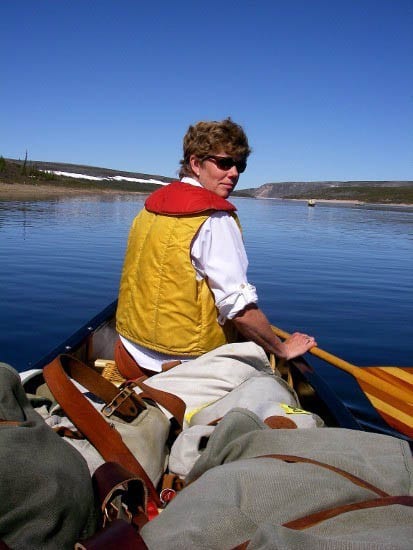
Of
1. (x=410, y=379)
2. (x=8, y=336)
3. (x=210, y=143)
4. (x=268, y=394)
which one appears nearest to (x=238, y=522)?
(x=268, y=394)

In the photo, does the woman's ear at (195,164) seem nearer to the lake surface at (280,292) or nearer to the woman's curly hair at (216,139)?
the woman's curly hair at (216,139)

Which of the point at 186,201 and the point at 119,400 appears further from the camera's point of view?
the point at 186,201

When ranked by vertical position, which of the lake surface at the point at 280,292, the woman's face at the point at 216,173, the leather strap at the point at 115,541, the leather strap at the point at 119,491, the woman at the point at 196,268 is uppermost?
the woman's face at the point at 216,173

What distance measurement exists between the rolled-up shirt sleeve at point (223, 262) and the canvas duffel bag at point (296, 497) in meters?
1.04

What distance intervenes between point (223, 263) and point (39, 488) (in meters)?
1.46

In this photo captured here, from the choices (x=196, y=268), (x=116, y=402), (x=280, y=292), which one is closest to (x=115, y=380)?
(x=196, y=268)

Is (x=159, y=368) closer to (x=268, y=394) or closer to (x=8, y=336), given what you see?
(x=268, y=394)

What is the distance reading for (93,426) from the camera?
172cm

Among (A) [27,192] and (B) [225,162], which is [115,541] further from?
(A) [27,192]

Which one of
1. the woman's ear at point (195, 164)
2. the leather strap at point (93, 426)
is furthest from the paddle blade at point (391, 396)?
the leather strap at point (93, 426)

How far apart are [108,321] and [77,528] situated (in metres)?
3.01

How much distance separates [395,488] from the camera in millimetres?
1334

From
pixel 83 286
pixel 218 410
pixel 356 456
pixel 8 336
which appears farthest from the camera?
pixel 83 286

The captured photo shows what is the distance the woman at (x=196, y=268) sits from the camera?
256 centimetres
